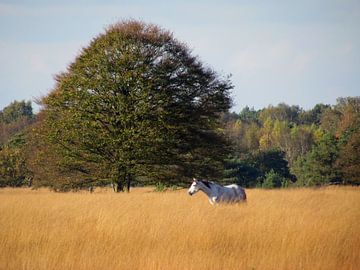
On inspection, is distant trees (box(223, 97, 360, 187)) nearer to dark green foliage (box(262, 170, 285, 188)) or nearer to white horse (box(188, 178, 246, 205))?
dark green foliage (box(262, 170, 285, 188))

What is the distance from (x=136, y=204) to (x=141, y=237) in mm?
4618

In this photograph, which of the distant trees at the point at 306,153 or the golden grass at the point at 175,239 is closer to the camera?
the golden grass at the point at 175,239

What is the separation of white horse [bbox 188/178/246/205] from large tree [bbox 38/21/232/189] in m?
7.40

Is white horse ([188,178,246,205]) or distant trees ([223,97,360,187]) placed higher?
distant trees ([223,97,360,187])

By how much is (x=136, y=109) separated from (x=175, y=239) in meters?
15.7

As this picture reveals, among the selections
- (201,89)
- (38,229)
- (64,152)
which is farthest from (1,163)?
(38,229)

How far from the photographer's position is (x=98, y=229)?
10.9 metres

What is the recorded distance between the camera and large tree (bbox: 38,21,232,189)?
25.6 metres

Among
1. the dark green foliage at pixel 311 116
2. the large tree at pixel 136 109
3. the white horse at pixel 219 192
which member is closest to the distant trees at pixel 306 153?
the large tree at pixel 136 109

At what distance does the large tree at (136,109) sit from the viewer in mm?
25641

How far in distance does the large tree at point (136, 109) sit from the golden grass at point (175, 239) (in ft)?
40.5

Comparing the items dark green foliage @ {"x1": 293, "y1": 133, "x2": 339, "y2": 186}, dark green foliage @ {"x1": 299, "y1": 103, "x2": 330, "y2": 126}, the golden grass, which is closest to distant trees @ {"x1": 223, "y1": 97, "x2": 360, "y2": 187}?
dark green foliage @ {"x1": 293, "y1": 133, "x2": 339, "y2": 186}

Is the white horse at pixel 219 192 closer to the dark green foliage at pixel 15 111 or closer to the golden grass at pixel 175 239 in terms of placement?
the golden grass at pixel 175 239

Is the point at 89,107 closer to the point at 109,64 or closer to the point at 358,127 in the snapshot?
the point at 109,64
